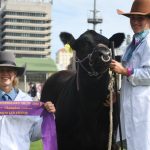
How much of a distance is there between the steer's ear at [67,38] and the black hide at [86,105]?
0.33 feet

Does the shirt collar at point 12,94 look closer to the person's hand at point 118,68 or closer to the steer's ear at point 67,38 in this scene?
the person's hand at point 118,68

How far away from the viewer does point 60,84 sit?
1120cm

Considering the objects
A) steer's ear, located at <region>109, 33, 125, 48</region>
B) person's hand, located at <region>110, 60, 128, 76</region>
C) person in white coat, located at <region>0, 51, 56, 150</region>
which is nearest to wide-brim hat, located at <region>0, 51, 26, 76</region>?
person in white coat, located at <region>0, 51, 56, 150</region>

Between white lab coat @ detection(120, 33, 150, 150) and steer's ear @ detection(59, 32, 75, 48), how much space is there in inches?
90.5

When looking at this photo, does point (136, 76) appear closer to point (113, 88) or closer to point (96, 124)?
point (113, 88)

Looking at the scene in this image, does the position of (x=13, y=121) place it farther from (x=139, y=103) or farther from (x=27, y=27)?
(x=27, y=27)

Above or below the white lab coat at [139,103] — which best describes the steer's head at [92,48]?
above

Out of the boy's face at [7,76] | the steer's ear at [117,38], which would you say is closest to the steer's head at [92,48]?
the steer's ear at [117,38]

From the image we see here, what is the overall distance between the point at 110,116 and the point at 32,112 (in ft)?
3.40

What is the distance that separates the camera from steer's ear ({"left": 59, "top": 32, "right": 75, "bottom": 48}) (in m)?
8.32

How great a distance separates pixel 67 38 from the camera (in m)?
8.52

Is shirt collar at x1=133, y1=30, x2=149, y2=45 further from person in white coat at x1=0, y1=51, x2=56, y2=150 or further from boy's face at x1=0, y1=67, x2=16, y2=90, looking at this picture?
boy's face at x1=0, y1=67, x2=16, y2=90

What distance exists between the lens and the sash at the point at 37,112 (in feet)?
22.1

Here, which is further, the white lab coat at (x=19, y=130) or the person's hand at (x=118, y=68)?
the white lab coat at (x=19, y=130)
